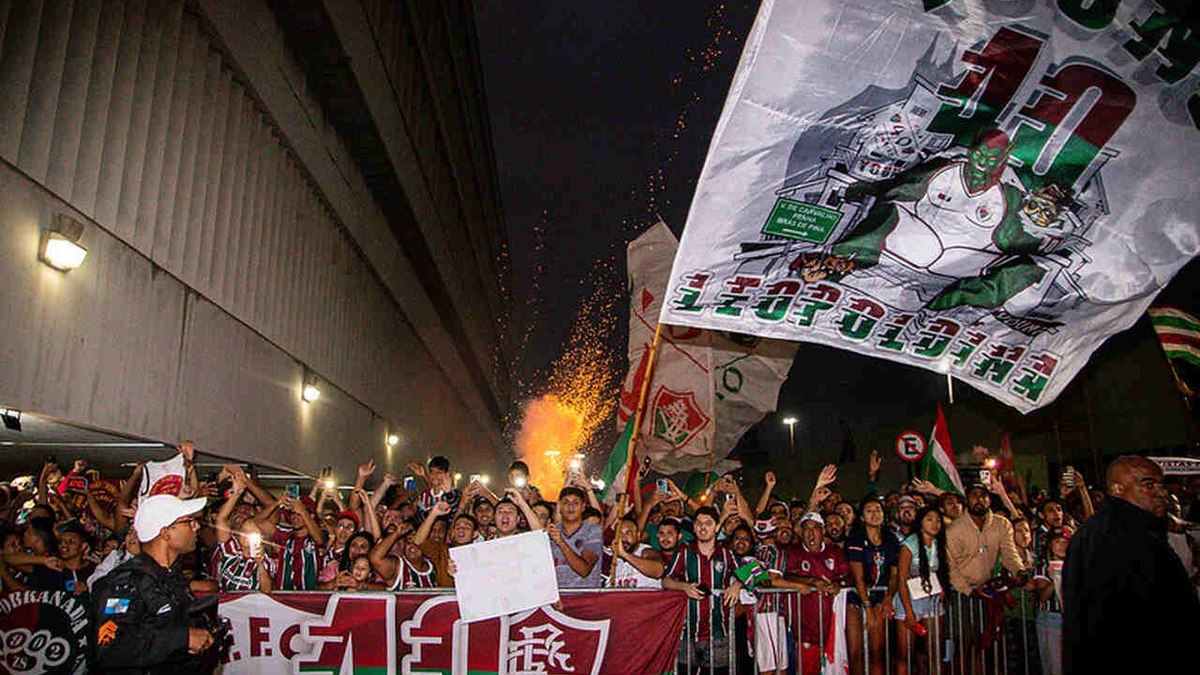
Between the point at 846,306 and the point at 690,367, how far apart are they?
4.80m

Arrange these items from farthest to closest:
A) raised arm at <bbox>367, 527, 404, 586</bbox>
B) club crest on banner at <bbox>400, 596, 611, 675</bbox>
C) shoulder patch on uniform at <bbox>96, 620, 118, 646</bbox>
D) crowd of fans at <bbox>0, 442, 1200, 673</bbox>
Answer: raised arm at <bbox>367, 527, 404, 586</bbox>
crowd of fans at <bbox>0, 442, 1200, 673</bbox>
club crest on banner at <bbox>400, 596, 611, 675</bbox>
shoulder patch on uniform at <bbox>96, 620, 118, 646</bbox>

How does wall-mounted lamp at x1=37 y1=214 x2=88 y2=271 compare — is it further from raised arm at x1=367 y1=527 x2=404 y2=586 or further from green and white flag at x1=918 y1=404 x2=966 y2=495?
green and white flag at x1=918 y1=404 x2=966 y2=495

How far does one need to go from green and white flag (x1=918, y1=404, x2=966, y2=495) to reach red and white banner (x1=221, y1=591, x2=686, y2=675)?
529 cm

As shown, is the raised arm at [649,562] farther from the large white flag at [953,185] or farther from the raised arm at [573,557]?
the large white flag at [953,185]

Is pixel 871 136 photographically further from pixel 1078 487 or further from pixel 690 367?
pixel 1078 487

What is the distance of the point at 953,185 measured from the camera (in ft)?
15.7

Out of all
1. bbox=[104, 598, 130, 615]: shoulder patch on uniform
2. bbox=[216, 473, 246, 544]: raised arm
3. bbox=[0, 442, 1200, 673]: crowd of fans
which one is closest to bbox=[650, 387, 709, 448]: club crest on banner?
bbox=[0, 442, 1200, 673]: crowd of fans

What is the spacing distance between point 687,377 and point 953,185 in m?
Answer: 5.47

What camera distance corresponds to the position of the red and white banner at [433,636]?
20.4 ft

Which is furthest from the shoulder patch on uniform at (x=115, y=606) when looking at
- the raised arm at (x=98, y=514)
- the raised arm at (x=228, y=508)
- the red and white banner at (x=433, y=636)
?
the raised arm at (x=98, y=514)

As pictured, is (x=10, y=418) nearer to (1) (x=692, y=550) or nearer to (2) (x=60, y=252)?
(2) (x=60, y=252)

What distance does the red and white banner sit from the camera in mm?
6230

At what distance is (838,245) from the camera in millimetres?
5004

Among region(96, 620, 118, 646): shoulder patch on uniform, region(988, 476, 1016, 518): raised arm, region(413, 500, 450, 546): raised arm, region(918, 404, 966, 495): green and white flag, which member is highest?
region(918, 404, 966, 495): green and white flag
